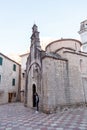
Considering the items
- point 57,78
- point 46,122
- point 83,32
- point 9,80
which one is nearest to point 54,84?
point 57,78

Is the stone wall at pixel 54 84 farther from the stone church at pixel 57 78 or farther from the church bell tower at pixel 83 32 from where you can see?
the church bell tower at pixel 83 32

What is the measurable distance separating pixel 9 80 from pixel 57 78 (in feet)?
47.6

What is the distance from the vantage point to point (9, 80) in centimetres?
2527

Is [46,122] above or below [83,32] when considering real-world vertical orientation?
below

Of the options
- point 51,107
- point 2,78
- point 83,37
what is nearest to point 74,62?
point 51,107

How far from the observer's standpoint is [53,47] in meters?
18.5

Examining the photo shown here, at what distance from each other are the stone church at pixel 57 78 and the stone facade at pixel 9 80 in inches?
327

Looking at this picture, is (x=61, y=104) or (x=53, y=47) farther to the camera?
(x=53, y=47)

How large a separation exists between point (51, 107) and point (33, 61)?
6258 mm

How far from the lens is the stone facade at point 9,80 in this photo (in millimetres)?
23636

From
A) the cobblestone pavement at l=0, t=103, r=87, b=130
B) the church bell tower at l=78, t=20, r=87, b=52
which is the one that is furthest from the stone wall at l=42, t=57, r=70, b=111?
the church bell tower at l=78, t=20, r=87, b=52

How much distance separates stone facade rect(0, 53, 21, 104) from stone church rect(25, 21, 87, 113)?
832 centimetres

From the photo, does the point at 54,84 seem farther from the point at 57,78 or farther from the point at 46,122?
the point at 46,122

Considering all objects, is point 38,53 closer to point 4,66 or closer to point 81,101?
point 81,101
